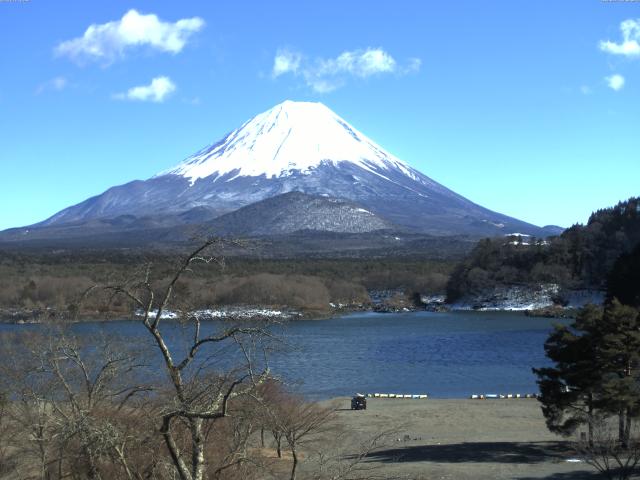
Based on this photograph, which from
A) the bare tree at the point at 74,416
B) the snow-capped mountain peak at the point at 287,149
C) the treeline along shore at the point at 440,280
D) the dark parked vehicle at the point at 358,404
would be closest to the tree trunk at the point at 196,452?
the bare tree at the point at 74,416

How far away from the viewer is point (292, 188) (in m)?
155

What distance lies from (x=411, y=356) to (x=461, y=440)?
14.1 meters

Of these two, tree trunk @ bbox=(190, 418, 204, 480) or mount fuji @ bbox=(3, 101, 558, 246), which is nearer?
tree trunk @ bbox=(190, 418, 204, 480)

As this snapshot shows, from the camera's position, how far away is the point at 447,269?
6838 centimetres

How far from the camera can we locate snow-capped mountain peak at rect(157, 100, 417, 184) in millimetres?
168250

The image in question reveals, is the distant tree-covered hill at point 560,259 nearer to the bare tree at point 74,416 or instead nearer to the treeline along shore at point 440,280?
the treeline along shore at point 440,280

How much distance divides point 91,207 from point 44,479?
179 metres

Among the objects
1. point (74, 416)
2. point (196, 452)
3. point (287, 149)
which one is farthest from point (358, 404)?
point (287, 149)

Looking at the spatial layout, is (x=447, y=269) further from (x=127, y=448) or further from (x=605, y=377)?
(x=127, y=448)

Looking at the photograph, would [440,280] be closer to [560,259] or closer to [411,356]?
[560,259]

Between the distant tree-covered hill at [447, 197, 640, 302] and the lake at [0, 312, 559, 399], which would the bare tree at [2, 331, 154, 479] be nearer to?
the lake at [0, 312, 559, 399]

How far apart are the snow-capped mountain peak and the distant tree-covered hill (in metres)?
106

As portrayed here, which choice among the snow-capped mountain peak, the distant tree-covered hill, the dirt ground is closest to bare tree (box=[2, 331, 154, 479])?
the dirt ground

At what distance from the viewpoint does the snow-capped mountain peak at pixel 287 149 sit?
6624 inches
